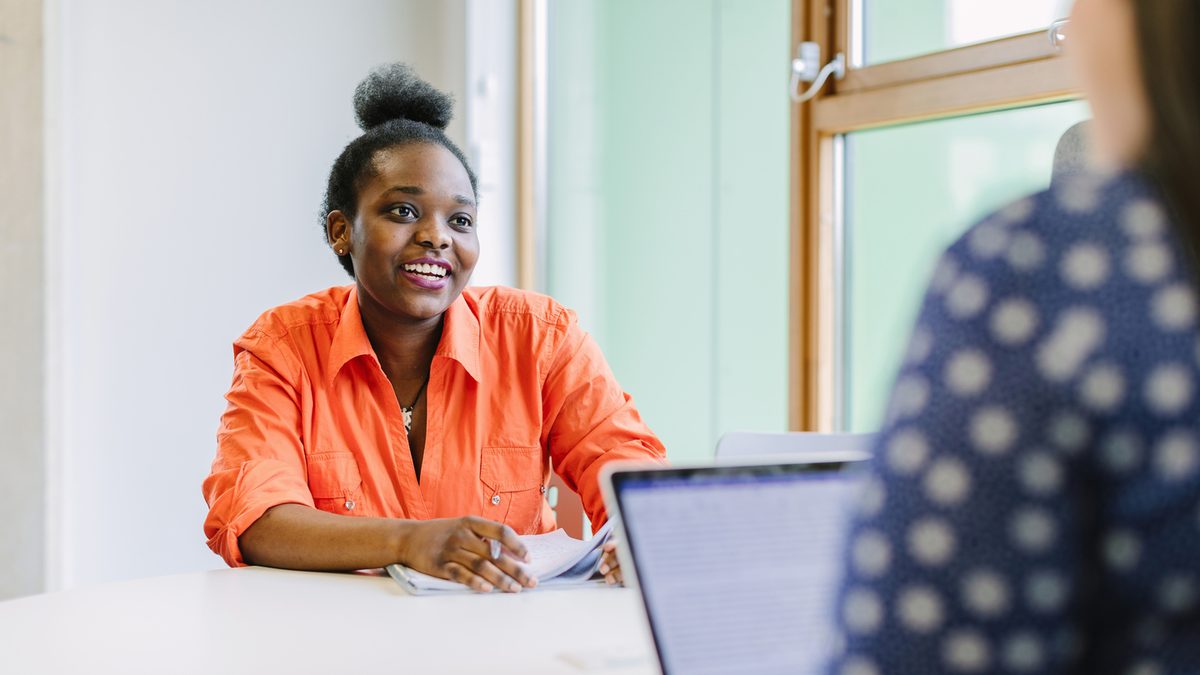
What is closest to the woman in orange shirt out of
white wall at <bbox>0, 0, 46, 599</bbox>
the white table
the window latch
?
the white table

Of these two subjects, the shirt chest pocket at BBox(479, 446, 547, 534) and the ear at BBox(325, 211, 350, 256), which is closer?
the shirt chest pocket at BBox(479, 446, 547, 534)

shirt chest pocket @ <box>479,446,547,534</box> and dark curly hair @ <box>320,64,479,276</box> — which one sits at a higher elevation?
dark curly hair @ <box>320,64,479,276</box>

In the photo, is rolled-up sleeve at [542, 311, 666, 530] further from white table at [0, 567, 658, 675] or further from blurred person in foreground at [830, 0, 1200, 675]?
blurred person in foreground at [830, 0, 1200, 675]

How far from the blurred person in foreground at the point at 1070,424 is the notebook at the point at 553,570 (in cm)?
94

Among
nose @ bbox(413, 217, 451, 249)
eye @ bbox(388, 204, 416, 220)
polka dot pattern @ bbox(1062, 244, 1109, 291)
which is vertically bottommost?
polka dot pattern @ bbox(1062, 244, 1109, 291)

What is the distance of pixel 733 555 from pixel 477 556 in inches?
25.5

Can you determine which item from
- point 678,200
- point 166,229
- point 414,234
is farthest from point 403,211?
point 166,229

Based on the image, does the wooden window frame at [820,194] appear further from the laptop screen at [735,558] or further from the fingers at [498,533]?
the laptop screen at [735,558]

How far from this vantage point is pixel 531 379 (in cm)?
191

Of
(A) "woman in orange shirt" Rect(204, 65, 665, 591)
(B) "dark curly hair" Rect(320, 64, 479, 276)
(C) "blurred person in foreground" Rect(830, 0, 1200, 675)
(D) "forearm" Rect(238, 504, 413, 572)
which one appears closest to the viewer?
(C) "blurred person in foreground" Rect(830, 0, 1200, 675)

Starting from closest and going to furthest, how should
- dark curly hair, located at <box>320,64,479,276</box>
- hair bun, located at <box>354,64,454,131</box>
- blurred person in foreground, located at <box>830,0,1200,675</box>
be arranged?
blurred person in foreground, located at <box>830,0,1200,675</box>, dark curly hair, located at <box>320,64,479,276</box>, hair bun, located at <box>354,64,454,131</box>

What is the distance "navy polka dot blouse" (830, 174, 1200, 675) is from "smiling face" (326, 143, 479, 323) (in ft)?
4.99

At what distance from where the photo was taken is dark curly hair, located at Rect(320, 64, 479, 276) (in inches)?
Result: 79.6

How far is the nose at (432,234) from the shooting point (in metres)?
1.92
